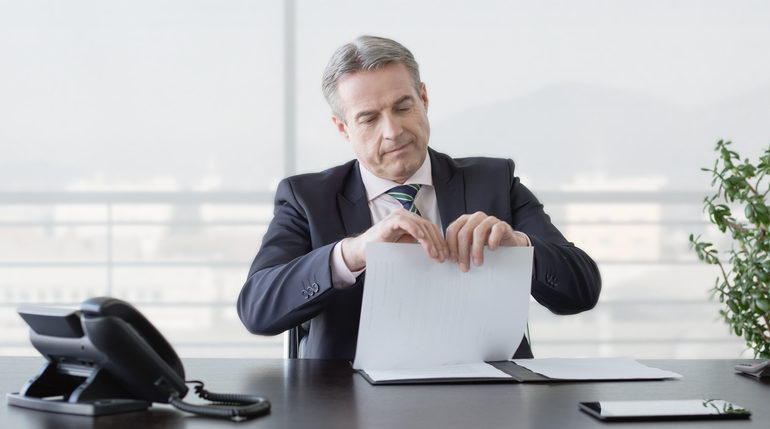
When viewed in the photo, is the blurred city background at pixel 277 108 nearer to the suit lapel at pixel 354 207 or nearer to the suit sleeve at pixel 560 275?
the suit lapel at pixel 354 207

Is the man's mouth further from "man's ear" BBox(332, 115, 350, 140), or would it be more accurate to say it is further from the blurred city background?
the blurred city background

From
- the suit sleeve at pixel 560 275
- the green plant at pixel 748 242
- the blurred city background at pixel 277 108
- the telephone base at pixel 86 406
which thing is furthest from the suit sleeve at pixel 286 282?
the blurred city background at pixel 277 108

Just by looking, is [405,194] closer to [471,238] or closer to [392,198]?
[392,198]

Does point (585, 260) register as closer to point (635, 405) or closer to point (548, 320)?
point (635, 405)

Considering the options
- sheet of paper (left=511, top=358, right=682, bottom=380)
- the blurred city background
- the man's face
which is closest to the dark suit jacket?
the man's face

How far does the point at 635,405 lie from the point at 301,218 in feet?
3.47

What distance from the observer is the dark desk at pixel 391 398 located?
97 centimetres

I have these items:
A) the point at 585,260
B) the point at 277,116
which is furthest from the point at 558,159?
the point at 585,260

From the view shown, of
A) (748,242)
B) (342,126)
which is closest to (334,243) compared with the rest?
(342,126)

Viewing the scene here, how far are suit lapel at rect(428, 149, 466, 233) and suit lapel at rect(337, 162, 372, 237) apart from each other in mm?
187

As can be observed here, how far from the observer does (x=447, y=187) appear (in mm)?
1947

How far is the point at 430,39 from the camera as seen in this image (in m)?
3.80

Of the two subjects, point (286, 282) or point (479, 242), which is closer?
point (479, 242)

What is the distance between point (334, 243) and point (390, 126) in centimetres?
39
